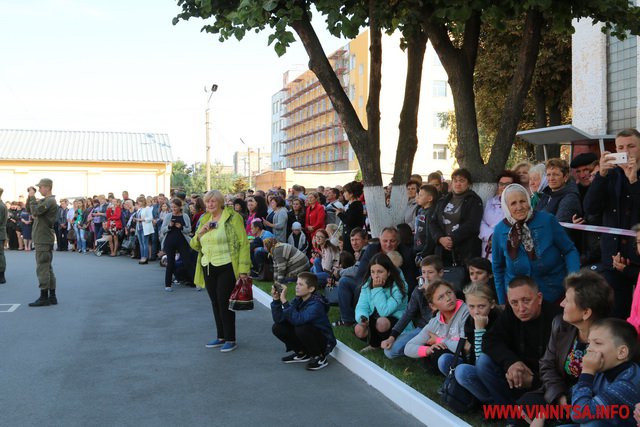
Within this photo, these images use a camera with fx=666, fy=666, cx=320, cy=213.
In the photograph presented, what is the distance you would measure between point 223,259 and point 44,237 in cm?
503

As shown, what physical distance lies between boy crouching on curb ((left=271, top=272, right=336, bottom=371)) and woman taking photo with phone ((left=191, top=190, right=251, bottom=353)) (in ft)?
2.84

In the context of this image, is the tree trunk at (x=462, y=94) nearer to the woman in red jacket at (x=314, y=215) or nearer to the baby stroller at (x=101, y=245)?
the woman in red jacket at (x=314, y=215)

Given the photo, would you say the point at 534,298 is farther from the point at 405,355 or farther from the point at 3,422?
the point at 3,422

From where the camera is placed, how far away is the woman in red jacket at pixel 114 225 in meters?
23.7

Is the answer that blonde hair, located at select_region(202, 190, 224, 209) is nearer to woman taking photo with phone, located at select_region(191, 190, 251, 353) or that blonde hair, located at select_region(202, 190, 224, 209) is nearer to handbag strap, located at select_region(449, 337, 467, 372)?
woman taking photo with phone, located at select_region(191, 190, 251, 353)

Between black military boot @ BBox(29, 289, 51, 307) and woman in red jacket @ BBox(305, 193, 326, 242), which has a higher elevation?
woman in red jacket @ BBox(305, 193, 326, 242)

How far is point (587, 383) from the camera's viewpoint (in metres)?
4.05

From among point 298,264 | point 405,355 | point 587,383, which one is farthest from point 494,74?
point 587,383

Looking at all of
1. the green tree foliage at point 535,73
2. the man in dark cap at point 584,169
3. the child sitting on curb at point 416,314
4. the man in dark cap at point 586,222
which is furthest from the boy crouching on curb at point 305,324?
the green tree foliage at point 535,73

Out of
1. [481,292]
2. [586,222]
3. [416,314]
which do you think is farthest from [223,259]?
[586,222]

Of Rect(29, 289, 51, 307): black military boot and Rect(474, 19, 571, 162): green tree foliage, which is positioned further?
Rect(474, 19, 571, 162): green tree foliage

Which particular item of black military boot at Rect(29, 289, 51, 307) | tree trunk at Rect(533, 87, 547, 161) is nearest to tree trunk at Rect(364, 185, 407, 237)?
black military boot at Rect(29, 289, 51, 307)

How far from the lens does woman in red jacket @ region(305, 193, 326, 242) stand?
47.2ft

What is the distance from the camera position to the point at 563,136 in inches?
585
